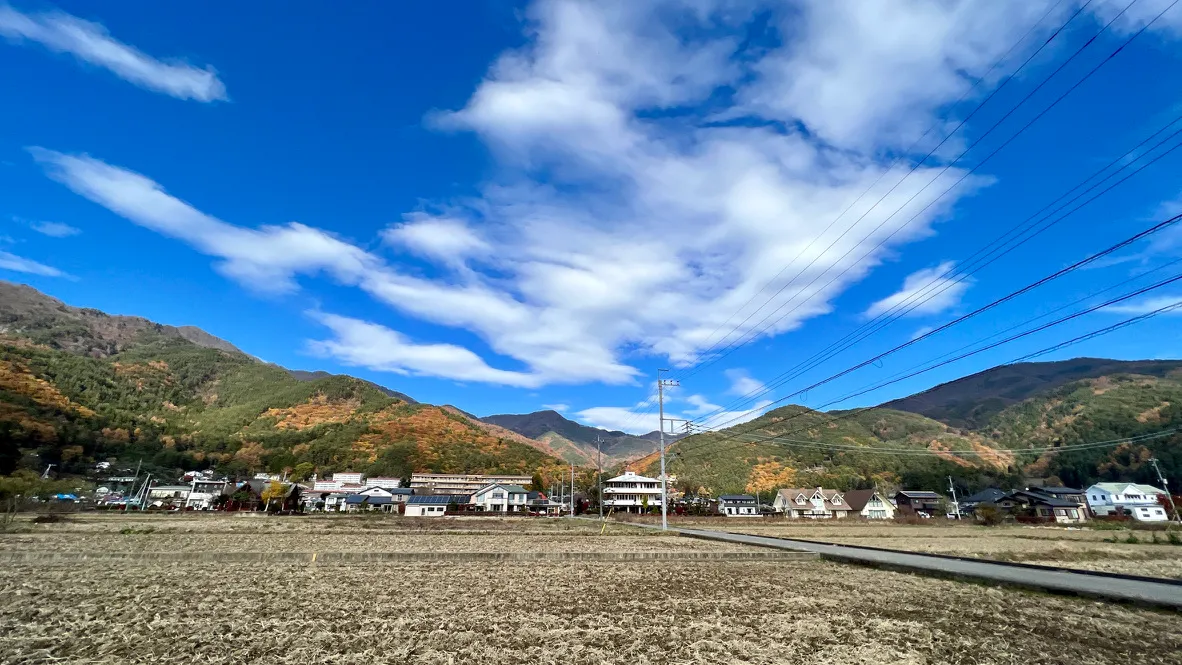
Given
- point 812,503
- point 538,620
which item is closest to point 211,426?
point 812,503

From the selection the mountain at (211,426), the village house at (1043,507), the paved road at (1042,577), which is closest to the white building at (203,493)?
the mountain at (211,426)

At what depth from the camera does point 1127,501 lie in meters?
63.5

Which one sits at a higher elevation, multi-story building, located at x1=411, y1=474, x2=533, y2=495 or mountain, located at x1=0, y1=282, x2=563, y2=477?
mountain, located at x1=0, y1=282, x2=563, y2=477

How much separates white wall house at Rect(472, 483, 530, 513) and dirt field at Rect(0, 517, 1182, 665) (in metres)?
68.2

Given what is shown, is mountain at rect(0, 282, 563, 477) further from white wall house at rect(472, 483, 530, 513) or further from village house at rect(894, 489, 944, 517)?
village house at rect(894, 489, 944, 517)

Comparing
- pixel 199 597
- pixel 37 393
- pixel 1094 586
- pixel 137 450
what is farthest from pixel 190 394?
pixel 1094 586

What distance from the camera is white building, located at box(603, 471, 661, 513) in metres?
83.7

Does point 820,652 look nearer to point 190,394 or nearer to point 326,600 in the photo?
point 326,600

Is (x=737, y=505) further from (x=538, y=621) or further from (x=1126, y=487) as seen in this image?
(x=538, y=621)

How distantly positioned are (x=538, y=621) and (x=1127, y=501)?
306ft

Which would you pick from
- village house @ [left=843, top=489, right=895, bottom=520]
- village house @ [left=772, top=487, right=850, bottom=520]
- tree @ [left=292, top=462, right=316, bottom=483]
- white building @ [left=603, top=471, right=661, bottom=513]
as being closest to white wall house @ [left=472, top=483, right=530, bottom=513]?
white building @ [left=603, top=471, right=661, bottom=513]

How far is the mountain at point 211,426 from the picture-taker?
320 feet

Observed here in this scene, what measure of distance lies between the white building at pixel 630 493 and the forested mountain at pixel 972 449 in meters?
20.7

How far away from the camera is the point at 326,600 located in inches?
347
